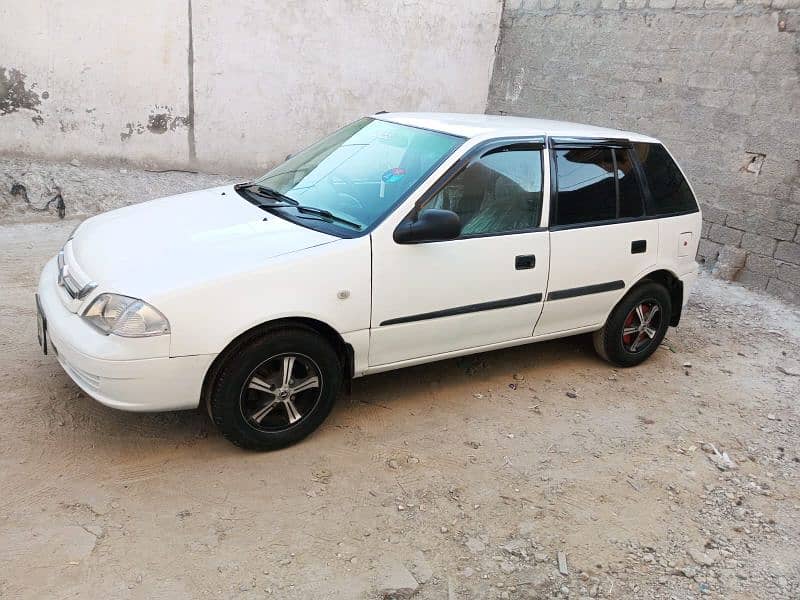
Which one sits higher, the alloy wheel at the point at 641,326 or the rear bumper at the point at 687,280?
the rear bumper at the point at 687,280

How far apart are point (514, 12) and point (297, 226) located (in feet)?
24.7

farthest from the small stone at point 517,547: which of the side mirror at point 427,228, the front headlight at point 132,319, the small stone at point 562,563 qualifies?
the front headlight at point 132,319

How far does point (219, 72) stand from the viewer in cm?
827

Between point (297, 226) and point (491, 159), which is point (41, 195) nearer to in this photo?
point (297, 226)

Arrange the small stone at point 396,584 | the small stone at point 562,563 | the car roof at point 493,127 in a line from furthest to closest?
the car roof at point 493,127 < the small stone at point 562,563 < the small stone at point 396,584

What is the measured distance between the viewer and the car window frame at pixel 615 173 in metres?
4.22

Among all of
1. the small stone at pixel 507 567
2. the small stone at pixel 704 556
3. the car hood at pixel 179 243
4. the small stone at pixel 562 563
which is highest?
the car hood at pixel 179 243

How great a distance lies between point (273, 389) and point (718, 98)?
597 cm

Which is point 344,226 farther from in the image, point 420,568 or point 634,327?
point 634,327

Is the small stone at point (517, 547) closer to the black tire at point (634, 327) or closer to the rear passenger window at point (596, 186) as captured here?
the rear passenger window at point (596, 186)

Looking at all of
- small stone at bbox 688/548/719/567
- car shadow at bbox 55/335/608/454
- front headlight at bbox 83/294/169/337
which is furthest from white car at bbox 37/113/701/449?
small stone at bbox 688/548/719/567

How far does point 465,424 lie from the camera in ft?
13.2

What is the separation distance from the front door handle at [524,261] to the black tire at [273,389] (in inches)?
49.3

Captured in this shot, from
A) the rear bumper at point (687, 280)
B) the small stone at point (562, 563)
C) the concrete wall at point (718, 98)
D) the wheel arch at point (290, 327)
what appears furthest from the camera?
the concrete wall at point (718, 98)
